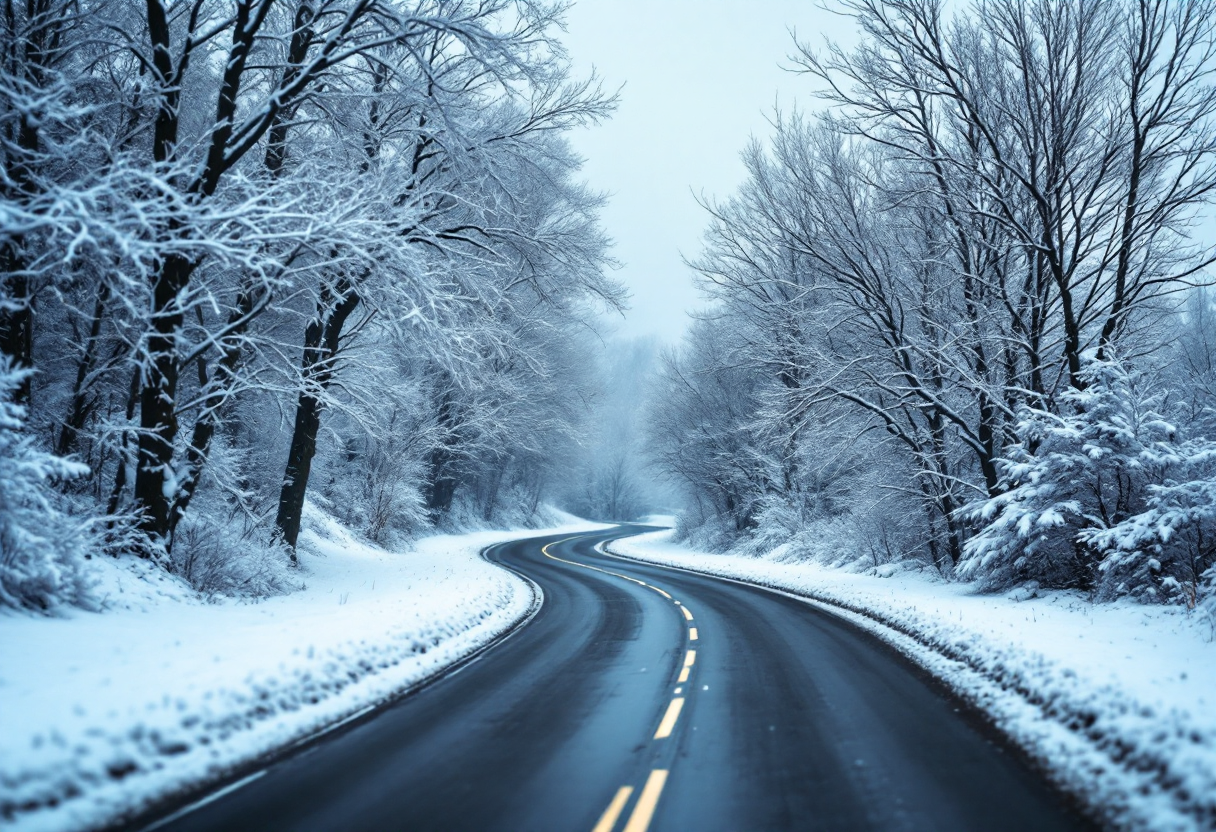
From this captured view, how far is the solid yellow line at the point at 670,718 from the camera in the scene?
6.04 m

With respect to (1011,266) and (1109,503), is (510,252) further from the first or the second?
(1109,503)

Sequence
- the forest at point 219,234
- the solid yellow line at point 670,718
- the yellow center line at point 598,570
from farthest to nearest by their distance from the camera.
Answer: the yellow center line at point 598,570 < the forest at point 219,234 < the solid yellow line at point 670,718

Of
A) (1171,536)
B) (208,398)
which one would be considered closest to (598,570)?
(208,398)

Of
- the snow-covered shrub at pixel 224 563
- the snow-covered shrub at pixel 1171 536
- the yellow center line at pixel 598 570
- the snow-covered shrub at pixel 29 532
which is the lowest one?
the yellow center line at pixel 598 570

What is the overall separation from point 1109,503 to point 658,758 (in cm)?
1076

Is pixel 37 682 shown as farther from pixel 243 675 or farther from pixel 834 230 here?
pixel 834 230

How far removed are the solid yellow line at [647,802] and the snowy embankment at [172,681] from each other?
9.48ft

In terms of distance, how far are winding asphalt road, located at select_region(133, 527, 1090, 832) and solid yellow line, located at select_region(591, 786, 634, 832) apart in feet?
0.06

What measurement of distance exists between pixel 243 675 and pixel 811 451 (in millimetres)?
20217

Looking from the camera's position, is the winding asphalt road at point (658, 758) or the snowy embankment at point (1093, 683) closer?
the winding asphalt road at point (658, 758)

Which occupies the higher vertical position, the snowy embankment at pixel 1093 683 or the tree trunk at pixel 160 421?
the tree trunk at pixel 160 421

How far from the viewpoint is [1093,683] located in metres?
6.16

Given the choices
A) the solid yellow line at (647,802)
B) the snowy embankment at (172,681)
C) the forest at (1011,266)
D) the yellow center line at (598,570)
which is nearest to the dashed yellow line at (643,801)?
the solid yellow line at (647,802)

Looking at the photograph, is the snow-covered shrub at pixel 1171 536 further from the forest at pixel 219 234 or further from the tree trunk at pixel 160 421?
the tree trunk at pixel 160 421
